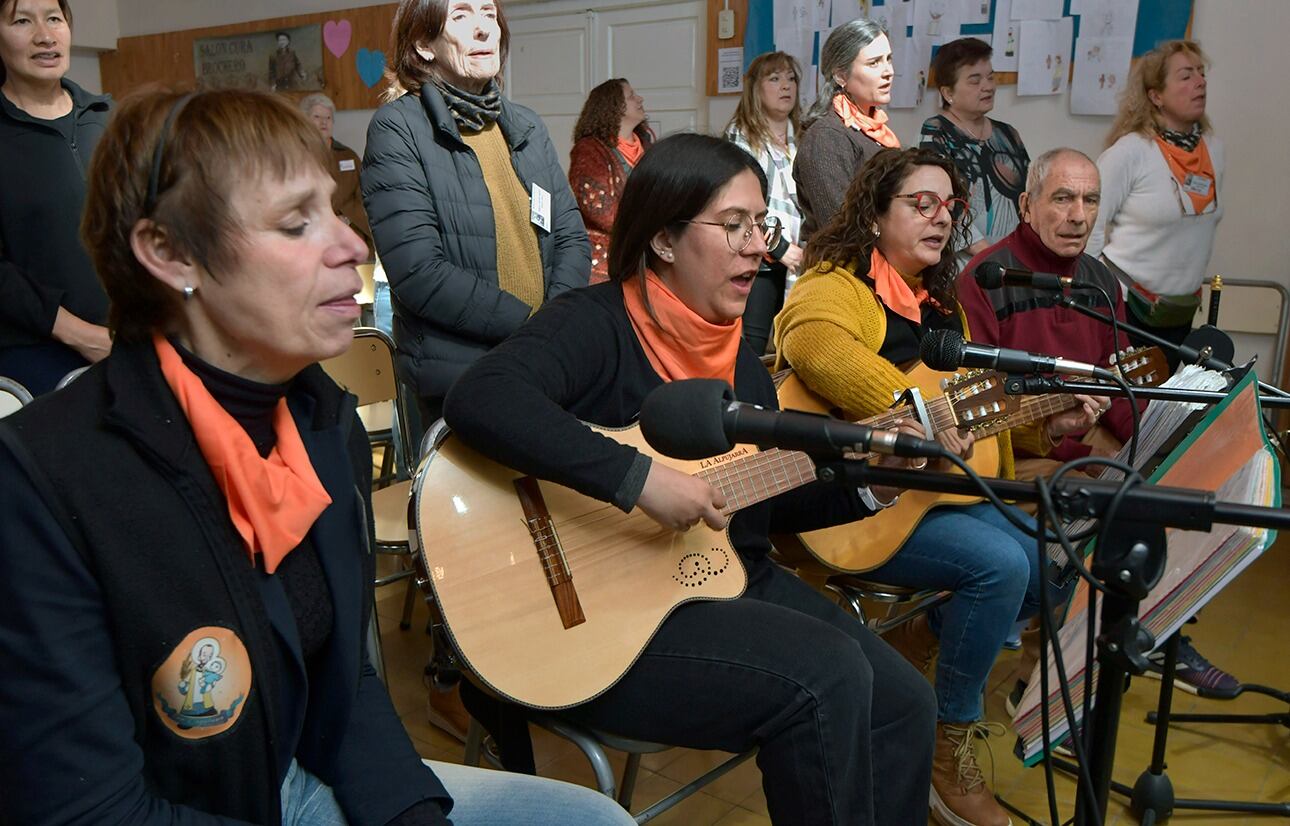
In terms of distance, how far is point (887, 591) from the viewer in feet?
7.38

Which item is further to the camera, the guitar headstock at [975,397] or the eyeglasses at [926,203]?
the eyeglasses at [926,203]

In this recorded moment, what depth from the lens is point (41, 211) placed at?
231cm

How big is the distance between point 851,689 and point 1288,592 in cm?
283

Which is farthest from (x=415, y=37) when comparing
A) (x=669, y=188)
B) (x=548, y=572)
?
(x=548, y=572)

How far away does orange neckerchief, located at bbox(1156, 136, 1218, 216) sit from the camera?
390 cm

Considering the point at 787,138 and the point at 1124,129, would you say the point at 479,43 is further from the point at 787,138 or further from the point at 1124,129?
the point at 1124,129

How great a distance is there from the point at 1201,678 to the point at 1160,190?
6.06 feet

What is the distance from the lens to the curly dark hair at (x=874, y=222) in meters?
2.46

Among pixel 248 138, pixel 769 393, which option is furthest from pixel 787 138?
pixel 248 138

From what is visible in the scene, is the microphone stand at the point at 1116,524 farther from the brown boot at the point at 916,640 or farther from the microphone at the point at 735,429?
the brown boot at the point at 916,640

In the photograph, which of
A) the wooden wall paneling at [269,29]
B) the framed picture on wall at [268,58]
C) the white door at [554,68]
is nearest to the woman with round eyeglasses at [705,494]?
the wooden wall paneling at [269,29]

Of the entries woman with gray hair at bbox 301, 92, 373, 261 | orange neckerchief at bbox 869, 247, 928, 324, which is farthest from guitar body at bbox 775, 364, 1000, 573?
woman with gray hair at bbox 301, 92, 373, 261

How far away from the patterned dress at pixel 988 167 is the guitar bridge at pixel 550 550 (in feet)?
8.84

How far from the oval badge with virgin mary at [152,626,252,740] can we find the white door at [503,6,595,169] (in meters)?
5.86
